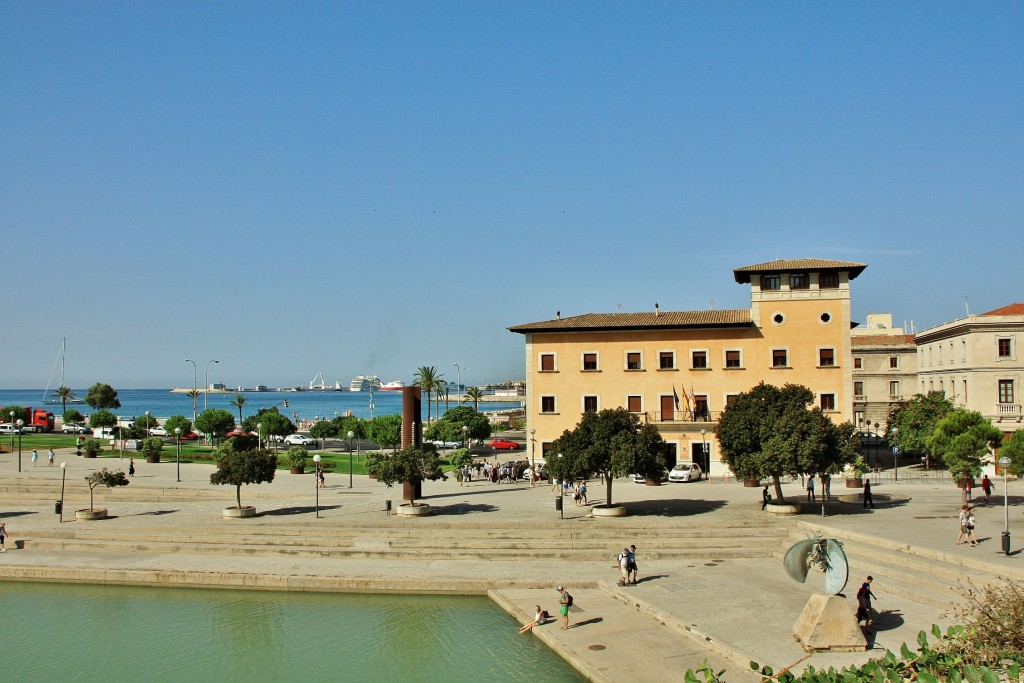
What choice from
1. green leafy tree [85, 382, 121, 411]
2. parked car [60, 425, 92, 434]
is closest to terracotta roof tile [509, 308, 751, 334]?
parked car [60, 425, 92, 434]

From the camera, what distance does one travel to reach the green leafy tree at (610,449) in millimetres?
32156

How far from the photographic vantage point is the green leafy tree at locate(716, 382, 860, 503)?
1272 inches

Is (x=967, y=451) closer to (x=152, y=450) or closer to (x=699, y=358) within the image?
(x=699, y=358)

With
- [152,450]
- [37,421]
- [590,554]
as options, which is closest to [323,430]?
[152,450]

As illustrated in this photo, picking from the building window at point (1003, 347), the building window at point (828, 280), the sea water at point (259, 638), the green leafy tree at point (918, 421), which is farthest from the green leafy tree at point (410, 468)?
the building window at point (1003, 347)

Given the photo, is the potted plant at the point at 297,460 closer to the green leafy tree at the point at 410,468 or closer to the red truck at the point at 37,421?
the green leafy tree at the point at 410,468

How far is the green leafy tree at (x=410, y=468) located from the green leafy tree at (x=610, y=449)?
5.46m

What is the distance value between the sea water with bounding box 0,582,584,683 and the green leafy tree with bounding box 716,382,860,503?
45.3 feet

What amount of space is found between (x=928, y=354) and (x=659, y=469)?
3989cm

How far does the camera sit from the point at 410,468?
34.8 metres

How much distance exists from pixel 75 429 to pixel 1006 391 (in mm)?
84035

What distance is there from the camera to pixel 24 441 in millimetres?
69750

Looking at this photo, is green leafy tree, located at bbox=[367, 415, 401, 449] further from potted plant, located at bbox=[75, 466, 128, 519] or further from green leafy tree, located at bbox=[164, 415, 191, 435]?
Answer: potted plant, located at bbox=[75, 466, 128, 519]

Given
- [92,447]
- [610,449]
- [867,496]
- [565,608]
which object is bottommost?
[565,608]
